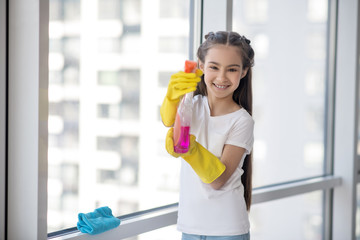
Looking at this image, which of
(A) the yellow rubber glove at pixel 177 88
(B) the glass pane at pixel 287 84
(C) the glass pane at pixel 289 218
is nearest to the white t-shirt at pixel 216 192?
(A) the yellow rubber glove at pixel 177 88

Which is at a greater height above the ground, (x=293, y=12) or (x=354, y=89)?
(x=293, y=12)

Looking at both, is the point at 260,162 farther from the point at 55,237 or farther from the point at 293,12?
the point at 55,237

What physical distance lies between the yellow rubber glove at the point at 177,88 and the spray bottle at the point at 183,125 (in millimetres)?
20

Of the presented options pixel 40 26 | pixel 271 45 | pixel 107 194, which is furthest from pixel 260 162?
pixel 40 26

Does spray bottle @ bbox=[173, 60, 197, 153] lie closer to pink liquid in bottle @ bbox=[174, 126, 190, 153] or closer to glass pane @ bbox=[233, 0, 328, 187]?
pink liquid in bottle @ bbox=[174, 126, 190, 153]

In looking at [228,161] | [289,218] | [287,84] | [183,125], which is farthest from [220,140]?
[289,218]

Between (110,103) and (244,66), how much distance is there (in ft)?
1.50

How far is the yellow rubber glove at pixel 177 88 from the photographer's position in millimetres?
984

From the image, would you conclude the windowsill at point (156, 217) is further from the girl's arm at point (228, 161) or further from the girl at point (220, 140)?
the girl's arm at point (228, 161)

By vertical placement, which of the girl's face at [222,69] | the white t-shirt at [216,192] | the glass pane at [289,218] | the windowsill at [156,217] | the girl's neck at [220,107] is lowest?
the glass pane at [289,218]

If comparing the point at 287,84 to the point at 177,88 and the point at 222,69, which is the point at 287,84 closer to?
the point at 222,69

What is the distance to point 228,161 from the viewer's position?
1.12 m

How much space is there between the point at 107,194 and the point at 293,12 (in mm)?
1293

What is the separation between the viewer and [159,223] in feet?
4.57
